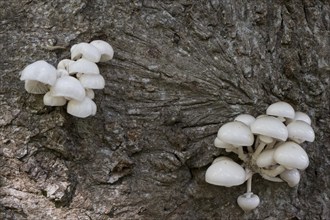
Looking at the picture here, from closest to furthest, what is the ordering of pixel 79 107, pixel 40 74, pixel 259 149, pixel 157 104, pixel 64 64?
pixel 40 74, pixel 79 107, pixel 64 64, pixel 259 149, pixel 157 104

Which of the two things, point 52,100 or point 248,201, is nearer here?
point 52,100

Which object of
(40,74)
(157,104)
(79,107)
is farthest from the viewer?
(157,104)

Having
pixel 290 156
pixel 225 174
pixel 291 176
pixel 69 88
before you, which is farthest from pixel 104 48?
pixel 291 176

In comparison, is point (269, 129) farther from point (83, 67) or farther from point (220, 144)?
point (83, 67)

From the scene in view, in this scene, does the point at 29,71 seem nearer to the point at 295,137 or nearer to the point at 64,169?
the point at 64,169

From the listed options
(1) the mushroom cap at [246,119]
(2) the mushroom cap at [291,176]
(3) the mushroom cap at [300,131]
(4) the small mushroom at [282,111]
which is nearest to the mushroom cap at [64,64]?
(1) the mushroom cap at [246,119]

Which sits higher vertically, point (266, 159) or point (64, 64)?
point (64, 64)

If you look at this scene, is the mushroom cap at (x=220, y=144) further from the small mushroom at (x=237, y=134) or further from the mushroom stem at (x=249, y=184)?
the mushroom stem at (x=249, y=184)
